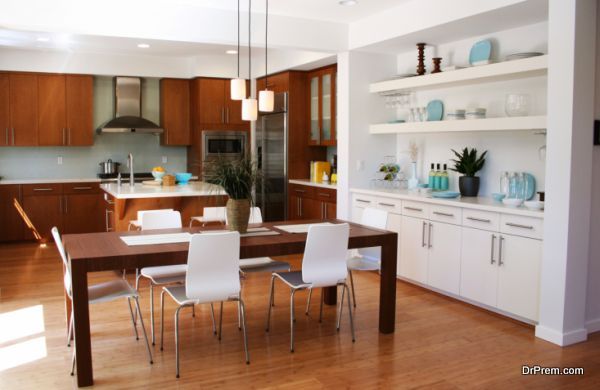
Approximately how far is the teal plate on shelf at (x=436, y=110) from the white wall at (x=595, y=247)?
188 cm

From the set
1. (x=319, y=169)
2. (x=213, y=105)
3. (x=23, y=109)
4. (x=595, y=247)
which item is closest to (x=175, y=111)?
(x=213, y=105)

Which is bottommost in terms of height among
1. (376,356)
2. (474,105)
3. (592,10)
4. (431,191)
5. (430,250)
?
(376,356)

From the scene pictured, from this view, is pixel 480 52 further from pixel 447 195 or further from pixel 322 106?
pixel 322 106

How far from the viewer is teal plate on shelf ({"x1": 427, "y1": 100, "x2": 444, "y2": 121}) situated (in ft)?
18.6

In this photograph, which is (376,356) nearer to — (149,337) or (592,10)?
(149,337)

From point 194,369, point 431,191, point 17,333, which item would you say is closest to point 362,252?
point 431,191

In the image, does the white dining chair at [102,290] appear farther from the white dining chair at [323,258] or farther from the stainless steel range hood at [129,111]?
the stainless steel range hood at [129,111]

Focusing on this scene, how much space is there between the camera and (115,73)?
8.10m

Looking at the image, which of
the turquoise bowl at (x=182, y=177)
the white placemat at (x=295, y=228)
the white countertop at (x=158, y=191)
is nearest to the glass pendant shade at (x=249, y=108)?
the white placemat at (x=295, y=228)

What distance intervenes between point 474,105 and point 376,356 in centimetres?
284

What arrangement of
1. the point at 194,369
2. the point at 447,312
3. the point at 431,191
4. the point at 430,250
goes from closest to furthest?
1. the point at 194,369
2. the point at 447,312
3. the point at 430,250
4. the point at 431,191

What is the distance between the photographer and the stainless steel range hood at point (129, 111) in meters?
8.01

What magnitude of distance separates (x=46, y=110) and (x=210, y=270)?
5.64 metres

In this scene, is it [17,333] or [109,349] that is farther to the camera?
[17,333]
